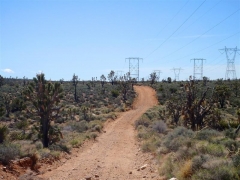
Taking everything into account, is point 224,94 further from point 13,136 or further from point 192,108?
point 13,136

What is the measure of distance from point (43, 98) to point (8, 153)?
8129 mm

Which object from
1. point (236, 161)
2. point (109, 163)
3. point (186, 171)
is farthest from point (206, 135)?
point (236, 161)

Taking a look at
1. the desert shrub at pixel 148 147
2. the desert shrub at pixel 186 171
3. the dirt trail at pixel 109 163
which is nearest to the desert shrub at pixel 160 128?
the dirt trail at pixel 109 163

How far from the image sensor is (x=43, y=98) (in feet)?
66.2

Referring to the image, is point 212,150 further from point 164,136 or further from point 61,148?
point 61,148

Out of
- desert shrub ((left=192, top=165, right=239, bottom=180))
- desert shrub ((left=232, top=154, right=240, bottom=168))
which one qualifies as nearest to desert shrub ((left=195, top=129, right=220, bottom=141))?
desert shrub ((left=232, top=154, right=240, bottom=168))

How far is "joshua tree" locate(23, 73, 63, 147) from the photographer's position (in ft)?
65.9

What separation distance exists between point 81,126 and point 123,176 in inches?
654

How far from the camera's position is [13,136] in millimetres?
23312

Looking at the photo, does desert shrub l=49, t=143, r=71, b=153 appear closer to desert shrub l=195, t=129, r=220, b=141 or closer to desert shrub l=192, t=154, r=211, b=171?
desert shrub l=195, t=129, r=220, b=141

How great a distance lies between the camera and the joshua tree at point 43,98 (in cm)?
2008

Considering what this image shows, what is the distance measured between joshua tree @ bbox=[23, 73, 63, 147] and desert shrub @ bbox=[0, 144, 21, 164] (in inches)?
262

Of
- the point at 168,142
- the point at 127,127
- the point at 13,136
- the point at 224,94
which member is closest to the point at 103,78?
the point at 224,94

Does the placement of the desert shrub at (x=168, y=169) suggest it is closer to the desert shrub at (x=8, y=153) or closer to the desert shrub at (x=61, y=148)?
the desert shrub at (x=8, y=153)
